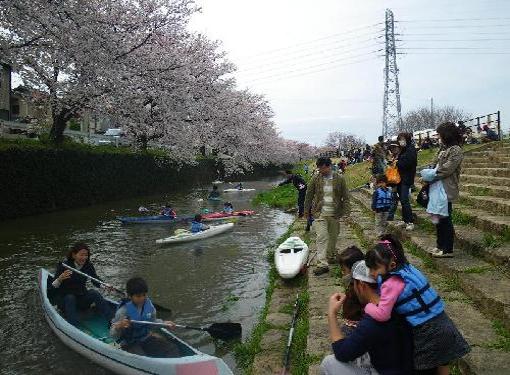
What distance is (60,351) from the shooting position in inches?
277

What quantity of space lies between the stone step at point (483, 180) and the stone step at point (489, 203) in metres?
0.97

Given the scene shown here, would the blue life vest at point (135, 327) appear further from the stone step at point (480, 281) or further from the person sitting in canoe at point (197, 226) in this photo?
the person sitting in canoe at point (197, 226)

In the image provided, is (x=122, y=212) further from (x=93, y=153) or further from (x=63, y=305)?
(x=63, y=305)

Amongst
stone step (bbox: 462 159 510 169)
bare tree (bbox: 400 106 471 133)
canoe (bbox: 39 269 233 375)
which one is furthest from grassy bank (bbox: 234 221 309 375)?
bare tree (bbox: 400 106 471 133)

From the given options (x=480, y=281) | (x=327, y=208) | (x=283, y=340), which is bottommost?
(x=283, y=340)

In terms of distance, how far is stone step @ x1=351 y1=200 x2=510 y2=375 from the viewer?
13.4ft

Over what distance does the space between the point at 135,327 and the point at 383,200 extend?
5.72m

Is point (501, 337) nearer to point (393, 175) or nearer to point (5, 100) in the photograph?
point (393, 175)

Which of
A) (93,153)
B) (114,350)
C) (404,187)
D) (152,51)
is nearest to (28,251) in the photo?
(114,350)

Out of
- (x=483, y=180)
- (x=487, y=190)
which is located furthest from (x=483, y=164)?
(x=487, y=190)

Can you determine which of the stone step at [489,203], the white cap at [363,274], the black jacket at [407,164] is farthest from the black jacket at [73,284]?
the stone step at [489,203]

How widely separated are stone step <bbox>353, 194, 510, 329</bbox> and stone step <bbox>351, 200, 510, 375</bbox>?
10cm

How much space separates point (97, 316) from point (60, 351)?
921mm

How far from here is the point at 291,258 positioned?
10.1 metres
